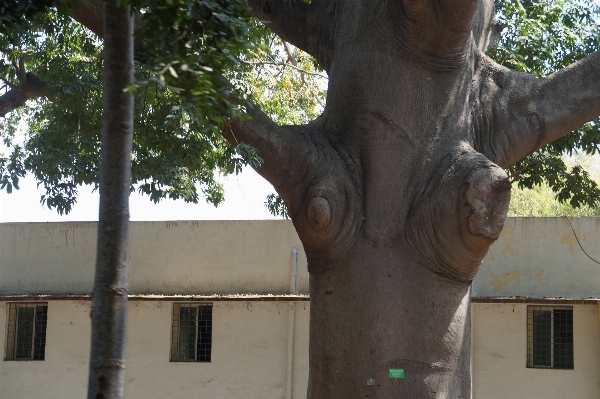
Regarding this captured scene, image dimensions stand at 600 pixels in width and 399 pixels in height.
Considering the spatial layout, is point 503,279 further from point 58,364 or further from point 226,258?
point 58,364

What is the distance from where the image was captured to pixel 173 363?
49.2 ft

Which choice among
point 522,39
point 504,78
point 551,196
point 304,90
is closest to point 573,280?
point 522,39

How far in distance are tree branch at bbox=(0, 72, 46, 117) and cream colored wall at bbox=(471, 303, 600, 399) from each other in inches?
300

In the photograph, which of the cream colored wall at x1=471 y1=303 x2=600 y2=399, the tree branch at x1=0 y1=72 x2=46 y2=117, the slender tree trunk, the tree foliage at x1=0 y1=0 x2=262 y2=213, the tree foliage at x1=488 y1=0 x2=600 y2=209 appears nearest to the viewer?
the slender tree trunk

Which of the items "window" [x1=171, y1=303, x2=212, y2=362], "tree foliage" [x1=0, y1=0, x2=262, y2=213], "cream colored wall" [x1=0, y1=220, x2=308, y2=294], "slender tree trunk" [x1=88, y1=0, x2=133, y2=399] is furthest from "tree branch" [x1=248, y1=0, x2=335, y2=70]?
"window" [x1=171, y1=303, x2=212, y2=362]

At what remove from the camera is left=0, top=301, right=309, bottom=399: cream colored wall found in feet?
47.6

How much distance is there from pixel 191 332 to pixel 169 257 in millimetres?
1426

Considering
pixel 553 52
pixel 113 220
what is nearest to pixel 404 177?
pixel 113 220

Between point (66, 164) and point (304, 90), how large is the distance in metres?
7.43

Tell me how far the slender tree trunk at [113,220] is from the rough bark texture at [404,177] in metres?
1.79

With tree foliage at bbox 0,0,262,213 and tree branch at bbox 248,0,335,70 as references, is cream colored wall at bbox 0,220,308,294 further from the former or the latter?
tree branch at bbox 248,0,335,70

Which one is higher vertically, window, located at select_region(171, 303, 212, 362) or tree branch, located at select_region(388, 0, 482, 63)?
tree branch, located at select_region(388, 0, 482, 63)

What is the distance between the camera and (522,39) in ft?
36.7

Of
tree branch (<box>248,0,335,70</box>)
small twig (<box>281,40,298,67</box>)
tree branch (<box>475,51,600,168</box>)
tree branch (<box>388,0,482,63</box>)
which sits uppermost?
small twig (<box>281,40,298,67</box>)
